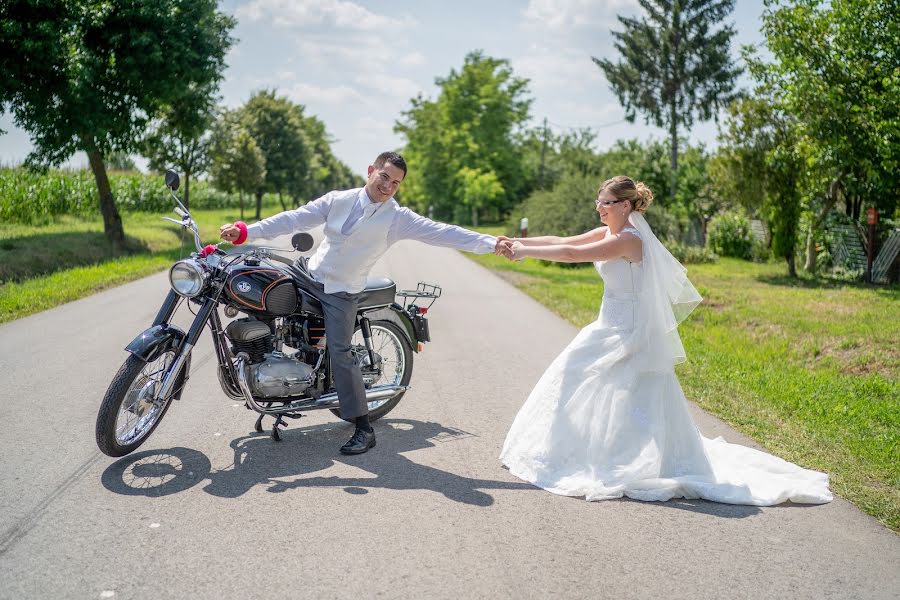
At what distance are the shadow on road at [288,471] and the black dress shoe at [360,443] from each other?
0.05m

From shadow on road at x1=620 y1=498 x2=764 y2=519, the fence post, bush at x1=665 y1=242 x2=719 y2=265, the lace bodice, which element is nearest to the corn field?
bush at x1=665 y1=242 x2=719 y2=265

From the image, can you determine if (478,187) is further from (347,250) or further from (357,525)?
(357,525)

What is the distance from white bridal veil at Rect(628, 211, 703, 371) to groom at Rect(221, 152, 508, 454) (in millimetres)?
1680

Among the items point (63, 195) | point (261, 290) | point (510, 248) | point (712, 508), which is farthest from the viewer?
point (63, 195)

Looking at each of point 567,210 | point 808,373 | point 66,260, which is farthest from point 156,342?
point 567,210

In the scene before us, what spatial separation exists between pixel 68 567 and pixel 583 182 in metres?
26.2

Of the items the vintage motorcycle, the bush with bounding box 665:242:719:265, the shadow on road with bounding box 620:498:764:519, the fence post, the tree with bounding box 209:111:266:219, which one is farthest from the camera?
the tree with bounding box 209:111:266:219

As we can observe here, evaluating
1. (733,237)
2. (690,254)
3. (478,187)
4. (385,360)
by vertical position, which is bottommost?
(385,360)

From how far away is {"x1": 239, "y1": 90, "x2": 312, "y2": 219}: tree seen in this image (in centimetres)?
5691

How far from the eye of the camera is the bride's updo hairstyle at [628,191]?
5.22 metres

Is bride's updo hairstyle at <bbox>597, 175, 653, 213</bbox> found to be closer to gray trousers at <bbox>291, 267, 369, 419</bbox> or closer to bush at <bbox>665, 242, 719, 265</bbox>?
gray trousers at <bbox>291, 267, 369, 419</bbox>

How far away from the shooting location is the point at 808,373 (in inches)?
335

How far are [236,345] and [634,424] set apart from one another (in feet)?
8.92

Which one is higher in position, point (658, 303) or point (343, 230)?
point (343, 230)
